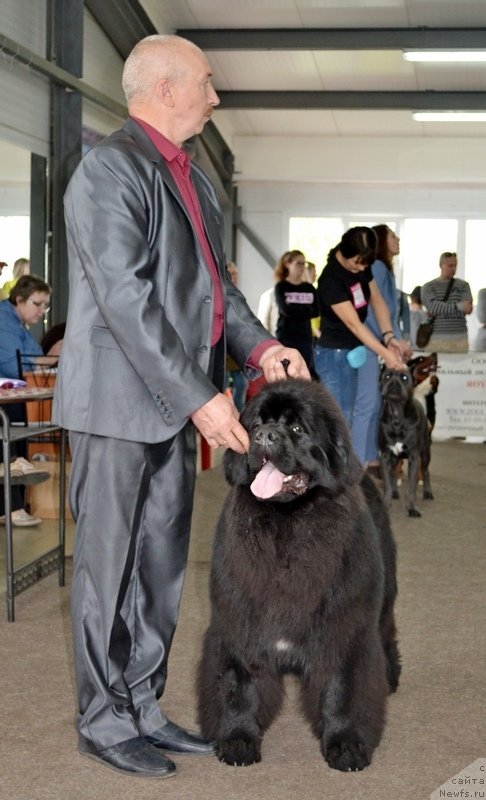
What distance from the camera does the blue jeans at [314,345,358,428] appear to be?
652 centimetres

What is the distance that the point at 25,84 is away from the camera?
839 centimetres

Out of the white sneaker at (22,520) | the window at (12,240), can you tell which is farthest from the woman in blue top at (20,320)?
the window at (12,240)

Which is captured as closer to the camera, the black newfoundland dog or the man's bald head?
the black newfoundland dog

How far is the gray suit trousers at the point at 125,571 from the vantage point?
2.50 metres

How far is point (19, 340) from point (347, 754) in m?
4.08

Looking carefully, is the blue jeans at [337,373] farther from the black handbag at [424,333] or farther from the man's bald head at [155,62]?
the black handbag at [424,333]

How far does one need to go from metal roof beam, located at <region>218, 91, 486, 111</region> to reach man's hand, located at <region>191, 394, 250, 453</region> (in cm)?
1288

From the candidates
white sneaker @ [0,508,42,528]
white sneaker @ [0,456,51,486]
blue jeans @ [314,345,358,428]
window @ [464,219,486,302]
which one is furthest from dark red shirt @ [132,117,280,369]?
window @ [464,219,486,302]

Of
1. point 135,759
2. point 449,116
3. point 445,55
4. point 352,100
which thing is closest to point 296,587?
point 135,759

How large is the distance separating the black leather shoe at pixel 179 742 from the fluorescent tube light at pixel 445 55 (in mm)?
10514

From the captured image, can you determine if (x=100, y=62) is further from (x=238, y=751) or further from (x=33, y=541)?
(x=238, y=751)

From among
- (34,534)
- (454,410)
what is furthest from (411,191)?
(34,534)

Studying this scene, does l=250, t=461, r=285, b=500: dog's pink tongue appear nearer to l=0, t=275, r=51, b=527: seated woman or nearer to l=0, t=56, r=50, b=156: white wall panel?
l=0, t=275, r=51, b=527: seated woman

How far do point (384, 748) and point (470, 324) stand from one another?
1495 centimetres
